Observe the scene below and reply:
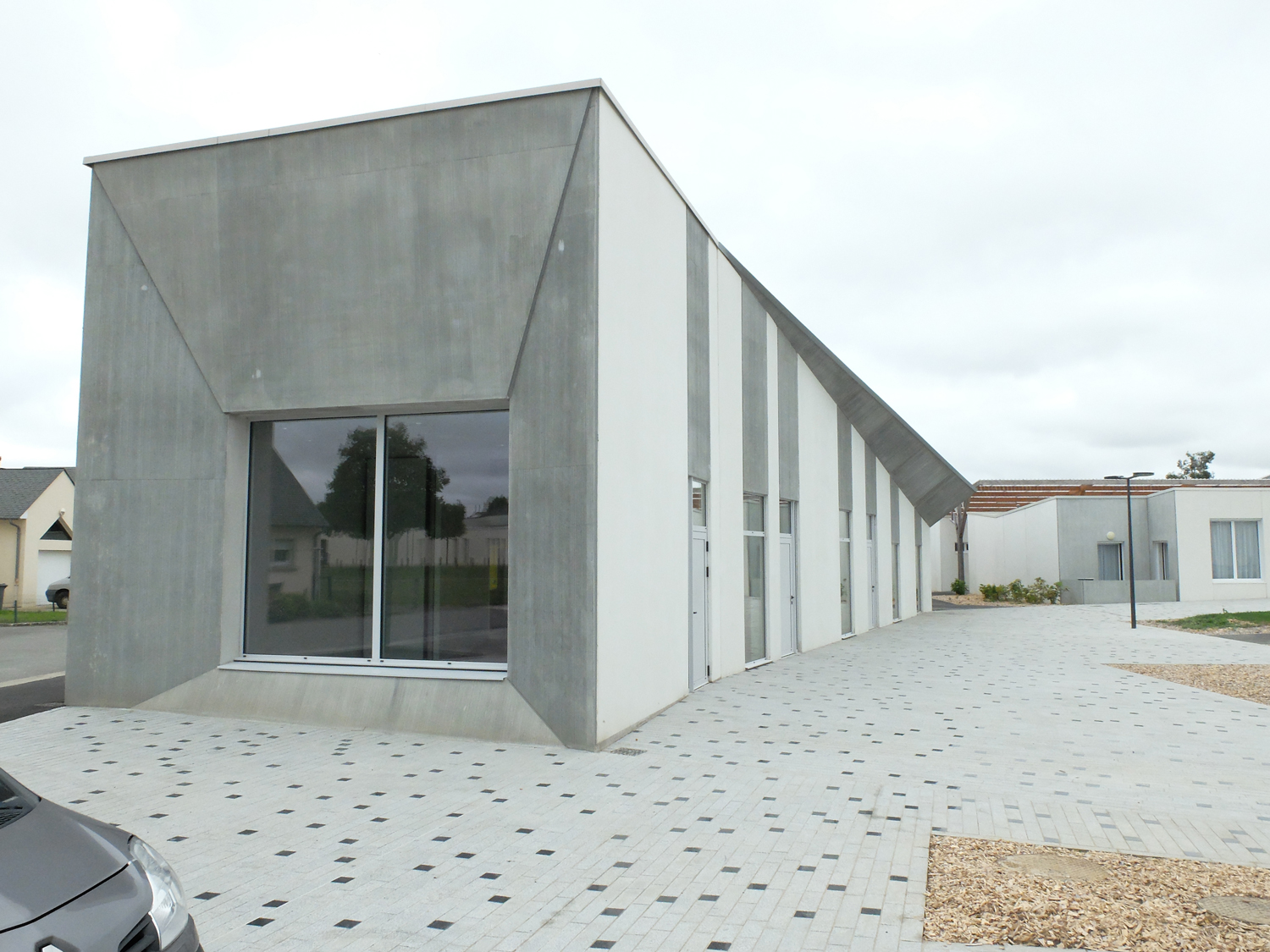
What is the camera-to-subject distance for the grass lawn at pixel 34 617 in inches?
999

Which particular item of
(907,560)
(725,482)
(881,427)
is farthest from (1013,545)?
(725,482)

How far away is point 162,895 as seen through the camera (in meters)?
2.77

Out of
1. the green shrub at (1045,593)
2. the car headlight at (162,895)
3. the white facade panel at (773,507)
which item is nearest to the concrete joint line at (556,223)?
the car headlight at (162,895)

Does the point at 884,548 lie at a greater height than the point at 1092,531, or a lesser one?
lesser

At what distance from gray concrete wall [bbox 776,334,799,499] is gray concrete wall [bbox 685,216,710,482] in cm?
368

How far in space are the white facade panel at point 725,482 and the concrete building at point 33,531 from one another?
97.2 feet

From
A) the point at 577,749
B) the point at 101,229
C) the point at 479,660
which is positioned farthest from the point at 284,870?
the point at 101,229

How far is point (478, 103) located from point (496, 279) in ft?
5.93

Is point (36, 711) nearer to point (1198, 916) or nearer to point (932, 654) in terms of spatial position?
point (1198, 916)

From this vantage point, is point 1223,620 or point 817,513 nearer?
point 817,513

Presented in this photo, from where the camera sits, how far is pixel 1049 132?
13.9m

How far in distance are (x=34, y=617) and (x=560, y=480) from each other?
2647cm

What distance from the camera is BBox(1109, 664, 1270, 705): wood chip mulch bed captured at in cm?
1166

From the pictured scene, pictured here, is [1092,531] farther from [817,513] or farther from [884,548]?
[817,513]
